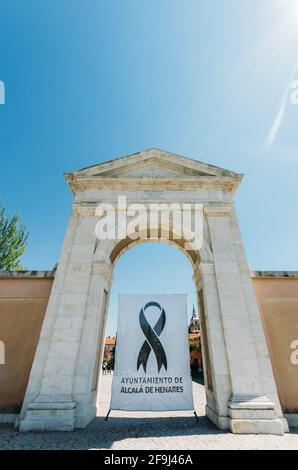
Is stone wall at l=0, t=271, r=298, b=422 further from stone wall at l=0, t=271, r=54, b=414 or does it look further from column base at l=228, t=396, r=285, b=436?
column base at l=228, t=396, r=285, b=436

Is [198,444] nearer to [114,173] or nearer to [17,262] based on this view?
[114,173]

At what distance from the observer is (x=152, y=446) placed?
435cm

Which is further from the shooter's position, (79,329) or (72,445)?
(79,329)

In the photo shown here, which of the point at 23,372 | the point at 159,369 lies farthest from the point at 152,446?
the point at 23,372

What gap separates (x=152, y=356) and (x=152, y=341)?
388mm

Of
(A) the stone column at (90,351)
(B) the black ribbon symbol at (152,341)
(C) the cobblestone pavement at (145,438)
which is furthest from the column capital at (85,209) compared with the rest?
(C) the cobblestone pavement at (145,438)

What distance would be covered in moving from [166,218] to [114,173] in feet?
9.30

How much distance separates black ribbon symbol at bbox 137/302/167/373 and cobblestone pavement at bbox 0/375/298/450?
139 cm

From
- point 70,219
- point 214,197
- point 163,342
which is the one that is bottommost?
point 163,342

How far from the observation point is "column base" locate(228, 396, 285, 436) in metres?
5.06

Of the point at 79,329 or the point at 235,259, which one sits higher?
the point at 235,259

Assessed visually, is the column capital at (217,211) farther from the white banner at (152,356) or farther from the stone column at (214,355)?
the white banner at (152,356)

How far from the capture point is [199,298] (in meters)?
7.95

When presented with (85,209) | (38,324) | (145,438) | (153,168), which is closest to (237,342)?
(145,438)
